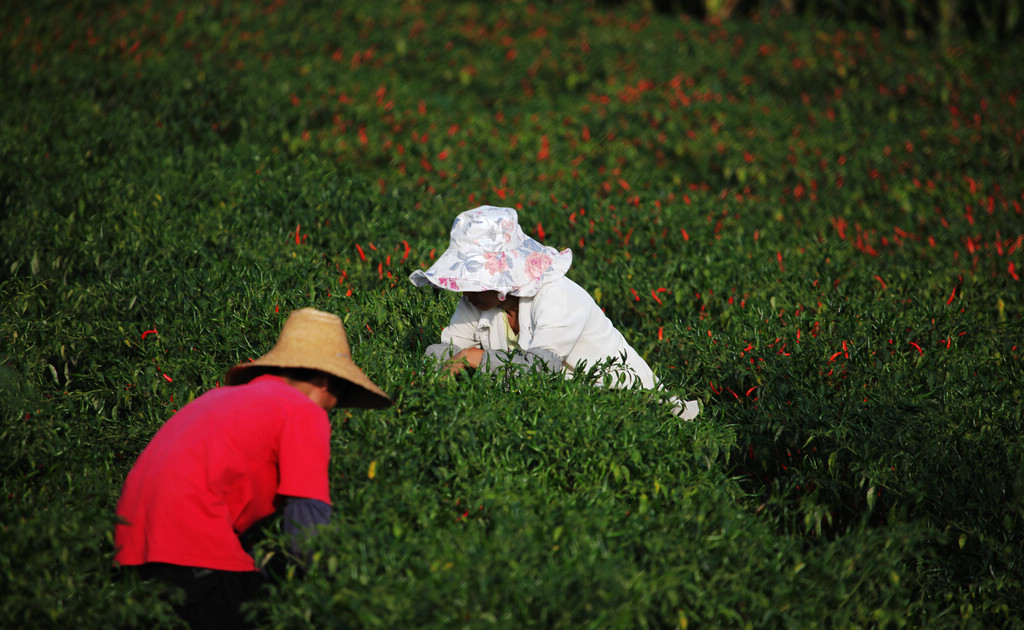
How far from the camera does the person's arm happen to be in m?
2.77

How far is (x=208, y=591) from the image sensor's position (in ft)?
9.17

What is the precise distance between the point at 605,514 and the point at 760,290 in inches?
121

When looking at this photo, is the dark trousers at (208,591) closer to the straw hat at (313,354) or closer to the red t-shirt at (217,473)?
the red t-shirt at (217,473)

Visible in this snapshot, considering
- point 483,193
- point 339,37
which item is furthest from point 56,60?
point 483,193

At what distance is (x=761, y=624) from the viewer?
2.90 m

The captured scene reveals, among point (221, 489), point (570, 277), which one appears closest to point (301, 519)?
point (221, 489)

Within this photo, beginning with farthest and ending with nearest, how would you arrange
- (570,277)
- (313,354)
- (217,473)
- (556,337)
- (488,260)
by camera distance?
(570,277) < (556,337) < (488,260) < (313,354) < (217,473)

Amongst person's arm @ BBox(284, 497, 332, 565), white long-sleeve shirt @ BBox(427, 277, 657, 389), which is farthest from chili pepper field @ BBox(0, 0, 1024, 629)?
white long-sleeve shirt @ BBox(427, 277, 657, 389)

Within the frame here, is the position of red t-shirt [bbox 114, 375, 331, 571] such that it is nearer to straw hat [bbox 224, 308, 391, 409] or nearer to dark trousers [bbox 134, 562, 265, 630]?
dark trousers [bbox 134, 562, 265, 630]

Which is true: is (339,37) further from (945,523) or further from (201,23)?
(945,523)

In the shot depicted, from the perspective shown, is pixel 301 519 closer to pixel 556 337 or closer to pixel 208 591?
pixel 208 591

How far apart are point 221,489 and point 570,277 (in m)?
3.61

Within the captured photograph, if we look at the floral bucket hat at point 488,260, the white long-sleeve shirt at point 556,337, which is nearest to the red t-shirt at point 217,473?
the floral bucket hat at point 488,260

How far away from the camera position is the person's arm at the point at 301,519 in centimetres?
277
